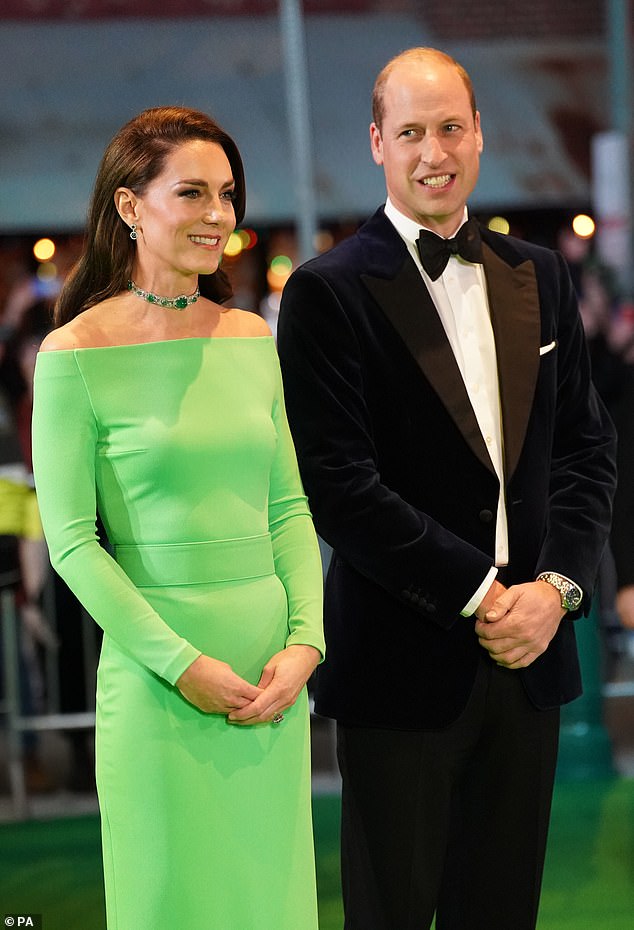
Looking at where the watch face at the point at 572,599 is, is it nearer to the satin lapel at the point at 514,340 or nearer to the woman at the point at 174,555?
the satin lapel at the point at 514,340

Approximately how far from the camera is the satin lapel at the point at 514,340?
266 centimetres

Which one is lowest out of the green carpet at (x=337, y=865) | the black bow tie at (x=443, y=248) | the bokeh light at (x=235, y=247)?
the green carpet at (x=337, y=865)

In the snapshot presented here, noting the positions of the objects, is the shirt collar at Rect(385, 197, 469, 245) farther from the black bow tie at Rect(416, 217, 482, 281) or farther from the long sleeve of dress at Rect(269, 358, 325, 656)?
Result: the long sleeve of dress at Rect(269, 358, 325, 656)

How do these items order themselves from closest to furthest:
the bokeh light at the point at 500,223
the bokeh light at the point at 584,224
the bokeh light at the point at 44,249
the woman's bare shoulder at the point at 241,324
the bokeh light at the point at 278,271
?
1. the woman's bare shoulder at the point at 241,324
2. the bokeh light at the point at 278,271
3. the bokeh light at the point at 500,223
4. the bokeh light at the point at 44,249
5. the bokeh light at the point at 584,224

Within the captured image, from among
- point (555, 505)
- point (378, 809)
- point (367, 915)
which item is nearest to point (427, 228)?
point (555, 505)

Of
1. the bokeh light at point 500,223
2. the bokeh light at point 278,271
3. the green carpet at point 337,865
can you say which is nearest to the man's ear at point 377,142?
the green carpet at point 337,865

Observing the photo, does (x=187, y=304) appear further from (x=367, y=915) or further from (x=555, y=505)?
(x=367, y=915)

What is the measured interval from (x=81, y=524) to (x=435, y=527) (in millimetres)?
683

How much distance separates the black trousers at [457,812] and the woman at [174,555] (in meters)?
0.21

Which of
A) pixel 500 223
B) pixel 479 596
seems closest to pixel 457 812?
pixel 479 596

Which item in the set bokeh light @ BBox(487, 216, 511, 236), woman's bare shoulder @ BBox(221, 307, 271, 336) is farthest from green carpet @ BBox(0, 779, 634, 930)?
bokeh light @ BBox(487, 216, 511, 236)

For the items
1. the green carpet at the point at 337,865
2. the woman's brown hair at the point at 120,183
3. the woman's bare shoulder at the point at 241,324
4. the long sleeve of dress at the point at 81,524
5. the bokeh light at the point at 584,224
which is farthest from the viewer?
the bokeh light at the point at 584,224

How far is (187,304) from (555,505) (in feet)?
2.86

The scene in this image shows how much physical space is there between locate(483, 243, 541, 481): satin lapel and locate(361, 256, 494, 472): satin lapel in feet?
0.26
